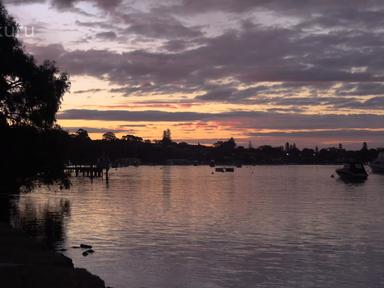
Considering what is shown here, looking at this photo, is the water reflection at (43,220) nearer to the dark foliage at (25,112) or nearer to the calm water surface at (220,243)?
the calm water surface at (220,243)

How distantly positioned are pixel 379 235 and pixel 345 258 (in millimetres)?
11454

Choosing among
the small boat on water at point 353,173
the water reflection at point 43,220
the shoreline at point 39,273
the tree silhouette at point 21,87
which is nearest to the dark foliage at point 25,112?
the tree silhouette at point 21,87

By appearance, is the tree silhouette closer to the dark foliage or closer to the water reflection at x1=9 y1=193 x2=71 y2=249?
the dark foliage

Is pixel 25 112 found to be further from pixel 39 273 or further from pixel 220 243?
pixel 39 273

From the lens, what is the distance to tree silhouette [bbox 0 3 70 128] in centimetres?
4766

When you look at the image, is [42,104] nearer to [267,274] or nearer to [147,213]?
[147,213]

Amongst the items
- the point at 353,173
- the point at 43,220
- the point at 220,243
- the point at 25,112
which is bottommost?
the point at 220,243

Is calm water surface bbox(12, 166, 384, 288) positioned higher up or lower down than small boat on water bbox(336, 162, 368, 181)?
lower down

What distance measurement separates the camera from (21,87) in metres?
48.8

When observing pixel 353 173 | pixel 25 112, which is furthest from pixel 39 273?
pixel 353 173

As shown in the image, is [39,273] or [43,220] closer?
[39,273]

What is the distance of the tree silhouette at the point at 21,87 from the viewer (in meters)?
47.7

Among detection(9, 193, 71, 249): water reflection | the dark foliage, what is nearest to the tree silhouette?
the dark foliage

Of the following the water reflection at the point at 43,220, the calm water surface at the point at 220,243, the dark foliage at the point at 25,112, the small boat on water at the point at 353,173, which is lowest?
the calm water surface at the point at 220,243
